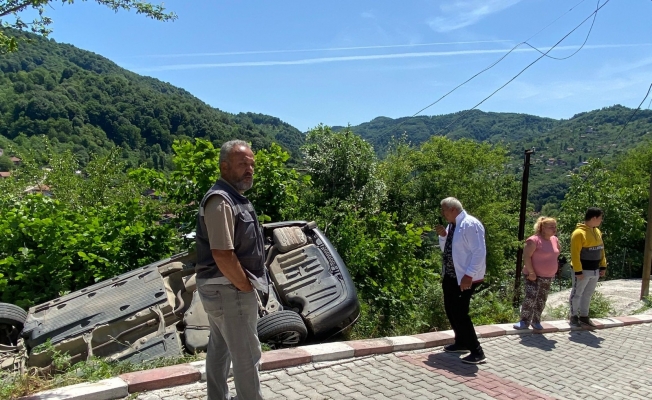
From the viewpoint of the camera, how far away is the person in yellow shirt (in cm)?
684

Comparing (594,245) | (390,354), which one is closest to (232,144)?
(390,354)

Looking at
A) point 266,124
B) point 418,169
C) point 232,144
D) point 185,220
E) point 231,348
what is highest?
point 266,124

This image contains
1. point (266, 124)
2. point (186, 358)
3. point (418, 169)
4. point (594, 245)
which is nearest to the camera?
point (186, 358)

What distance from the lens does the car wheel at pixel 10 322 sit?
5.16 metres

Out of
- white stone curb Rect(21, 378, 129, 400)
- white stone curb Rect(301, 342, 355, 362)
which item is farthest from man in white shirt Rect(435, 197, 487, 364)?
white stone curb Rect(21, 378, 129, 400)

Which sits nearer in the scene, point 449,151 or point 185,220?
point 185,220

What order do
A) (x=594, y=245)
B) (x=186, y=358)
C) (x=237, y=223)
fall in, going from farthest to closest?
(x=594, y=245)
(x=186, y=358)
(x=237, y=223)

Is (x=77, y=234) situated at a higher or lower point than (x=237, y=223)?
Result: lower

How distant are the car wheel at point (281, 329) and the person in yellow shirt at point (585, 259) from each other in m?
4.19

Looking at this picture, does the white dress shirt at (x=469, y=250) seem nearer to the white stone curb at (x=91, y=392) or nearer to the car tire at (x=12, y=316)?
the white stone curb at (x=91, y=392)

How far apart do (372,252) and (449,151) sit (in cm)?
2307

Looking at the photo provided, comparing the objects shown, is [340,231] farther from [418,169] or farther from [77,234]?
[418,169]

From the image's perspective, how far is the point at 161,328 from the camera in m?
4.83

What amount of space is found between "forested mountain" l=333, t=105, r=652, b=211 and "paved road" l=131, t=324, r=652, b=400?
25670mm
